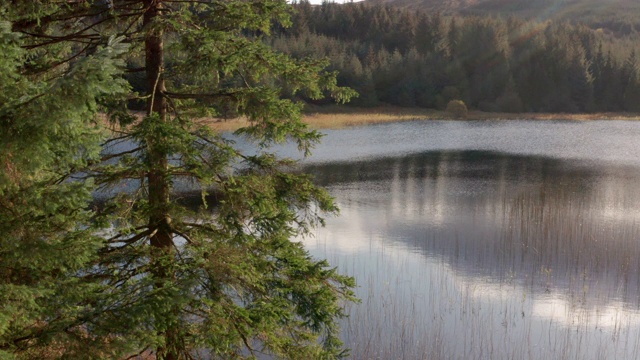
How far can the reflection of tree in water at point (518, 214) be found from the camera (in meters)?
12.6

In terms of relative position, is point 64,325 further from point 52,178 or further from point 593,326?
point 593,326

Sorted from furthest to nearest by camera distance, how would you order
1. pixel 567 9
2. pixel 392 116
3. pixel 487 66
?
pixel 567 9
pixel 487 66
pixel 392 116

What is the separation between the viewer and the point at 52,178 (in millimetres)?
5188

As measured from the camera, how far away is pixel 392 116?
4797cm

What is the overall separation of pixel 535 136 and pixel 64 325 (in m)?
34.7

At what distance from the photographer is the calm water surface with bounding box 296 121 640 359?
978cm

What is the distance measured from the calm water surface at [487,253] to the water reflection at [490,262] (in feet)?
0.10

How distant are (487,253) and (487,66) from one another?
171ft

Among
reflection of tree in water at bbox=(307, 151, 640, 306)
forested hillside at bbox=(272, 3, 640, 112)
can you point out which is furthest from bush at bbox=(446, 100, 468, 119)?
reflection of tree in water at bbox=(307, 151, 640, 306)

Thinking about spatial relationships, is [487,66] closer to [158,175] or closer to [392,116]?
[392,116]

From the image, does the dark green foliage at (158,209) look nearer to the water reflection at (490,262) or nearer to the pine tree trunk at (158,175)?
the pine tree trunk at (158,175)

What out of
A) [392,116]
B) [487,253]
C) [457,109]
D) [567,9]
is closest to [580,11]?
[567,9]

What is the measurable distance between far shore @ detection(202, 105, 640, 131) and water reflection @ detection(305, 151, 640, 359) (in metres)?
19.7

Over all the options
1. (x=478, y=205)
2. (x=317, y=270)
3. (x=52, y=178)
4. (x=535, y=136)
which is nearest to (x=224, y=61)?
(x=52, y=178)
